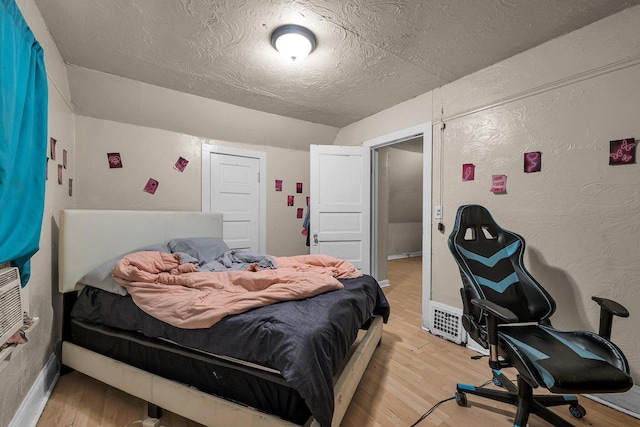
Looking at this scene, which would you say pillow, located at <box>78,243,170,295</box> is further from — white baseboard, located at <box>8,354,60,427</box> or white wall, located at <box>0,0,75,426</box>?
white baseboard, located at <box>8,354,60,427</box>

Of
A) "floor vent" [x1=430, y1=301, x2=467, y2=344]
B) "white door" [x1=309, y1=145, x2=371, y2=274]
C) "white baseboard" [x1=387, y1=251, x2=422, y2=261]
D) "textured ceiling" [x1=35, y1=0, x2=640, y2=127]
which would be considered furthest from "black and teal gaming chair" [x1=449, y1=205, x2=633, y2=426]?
"white baseboard" [x1=387, y1=251, x2=422, y2=261]

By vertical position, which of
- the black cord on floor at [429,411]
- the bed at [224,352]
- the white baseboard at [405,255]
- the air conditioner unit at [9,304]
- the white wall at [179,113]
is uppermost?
the white wall at [179,113]

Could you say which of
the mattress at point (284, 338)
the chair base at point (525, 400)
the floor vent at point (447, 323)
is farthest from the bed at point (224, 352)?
the floor vent at point (447, 323)

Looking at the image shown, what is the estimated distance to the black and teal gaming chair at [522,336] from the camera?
1188 mm

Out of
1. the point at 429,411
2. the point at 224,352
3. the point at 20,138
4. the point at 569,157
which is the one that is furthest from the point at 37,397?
the point at 569,157

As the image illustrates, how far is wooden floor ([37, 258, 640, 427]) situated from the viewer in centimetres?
153

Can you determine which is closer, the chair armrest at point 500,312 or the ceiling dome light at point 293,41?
the chair armrest at point 500,312

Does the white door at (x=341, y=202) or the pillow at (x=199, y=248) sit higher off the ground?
the white door at (x=341, y=202)

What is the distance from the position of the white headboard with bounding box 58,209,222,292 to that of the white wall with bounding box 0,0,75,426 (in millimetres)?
88

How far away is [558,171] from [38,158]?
3.30 meters

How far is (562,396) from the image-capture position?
5.17 feet

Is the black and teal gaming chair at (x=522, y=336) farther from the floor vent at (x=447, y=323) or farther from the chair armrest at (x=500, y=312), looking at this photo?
the floor vent at (x=447, y=323)

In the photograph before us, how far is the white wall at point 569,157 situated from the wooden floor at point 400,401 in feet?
1.80

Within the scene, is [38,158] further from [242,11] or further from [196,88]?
[196,88]
